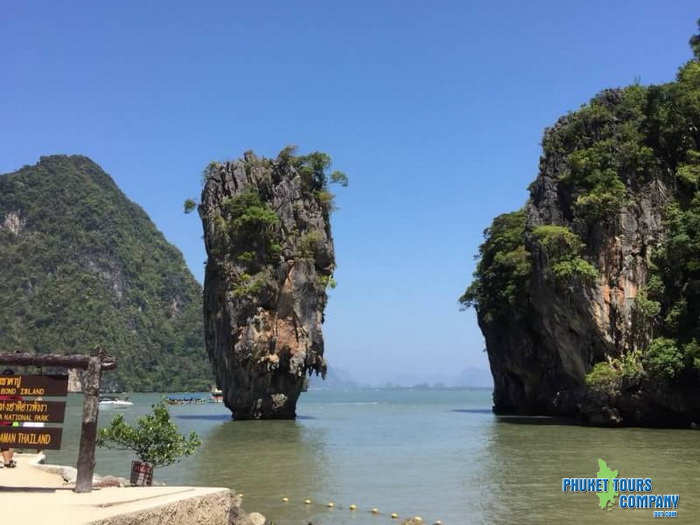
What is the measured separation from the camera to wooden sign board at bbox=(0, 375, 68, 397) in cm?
866

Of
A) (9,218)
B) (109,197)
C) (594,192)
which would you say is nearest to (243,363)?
(594,192)

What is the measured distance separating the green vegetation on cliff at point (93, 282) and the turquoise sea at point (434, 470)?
82362 millimetres

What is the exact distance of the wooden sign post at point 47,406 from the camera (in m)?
8.56

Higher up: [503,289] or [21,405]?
[503,289]

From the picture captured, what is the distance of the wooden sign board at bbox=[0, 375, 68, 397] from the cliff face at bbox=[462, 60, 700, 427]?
2437 cm

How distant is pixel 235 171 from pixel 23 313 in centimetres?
8430

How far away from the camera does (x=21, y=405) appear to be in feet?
28.3

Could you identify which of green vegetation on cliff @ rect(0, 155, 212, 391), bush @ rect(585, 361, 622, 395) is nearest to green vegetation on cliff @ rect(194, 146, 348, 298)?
bush @ rect(585, 361, 622, 395)

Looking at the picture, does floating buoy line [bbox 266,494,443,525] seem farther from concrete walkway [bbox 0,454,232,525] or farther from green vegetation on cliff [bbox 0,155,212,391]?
green vegetation on cliff [bbox 0,155,212,391]

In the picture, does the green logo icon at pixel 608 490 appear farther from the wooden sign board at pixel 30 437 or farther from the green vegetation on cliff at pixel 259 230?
the green vegetation on cliff at pixel 259 230

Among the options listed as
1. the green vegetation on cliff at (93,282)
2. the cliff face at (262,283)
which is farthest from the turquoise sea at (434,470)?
the green vegetation on cliff at (93,282)

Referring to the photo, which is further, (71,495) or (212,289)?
(212,289)

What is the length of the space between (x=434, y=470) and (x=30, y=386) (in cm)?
1167

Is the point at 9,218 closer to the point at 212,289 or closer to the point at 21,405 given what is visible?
the point at 212,289
